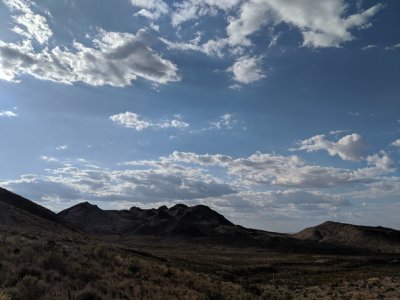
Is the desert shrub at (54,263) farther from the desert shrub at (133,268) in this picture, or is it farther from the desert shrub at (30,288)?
the desert shrub at (133,268)

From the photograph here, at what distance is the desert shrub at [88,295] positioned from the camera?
16.6 meters

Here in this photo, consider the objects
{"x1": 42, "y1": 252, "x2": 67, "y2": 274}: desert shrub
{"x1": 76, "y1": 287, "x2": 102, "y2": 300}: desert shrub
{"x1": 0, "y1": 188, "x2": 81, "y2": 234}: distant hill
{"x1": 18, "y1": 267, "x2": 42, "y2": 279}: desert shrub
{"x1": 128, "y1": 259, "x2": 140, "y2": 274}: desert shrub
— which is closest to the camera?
{"x1": 76, "y1": 287, "x2": 102, "y2": 300}: desert shrub

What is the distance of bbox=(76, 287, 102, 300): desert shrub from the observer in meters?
16.6

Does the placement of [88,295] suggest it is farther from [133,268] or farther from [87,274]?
[133,268]

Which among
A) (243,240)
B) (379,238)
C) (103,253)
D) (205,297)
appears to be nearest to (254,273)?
(103,253)

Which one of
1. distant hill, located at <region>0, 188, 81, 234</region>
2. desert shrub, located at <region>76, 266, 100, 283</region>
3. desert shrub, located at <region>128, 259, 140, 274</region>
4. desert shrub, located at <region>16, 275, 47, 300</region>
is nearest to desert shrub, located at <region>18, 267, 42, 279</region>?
desert shrub, located at <region>16, 275, 47, 300</region>

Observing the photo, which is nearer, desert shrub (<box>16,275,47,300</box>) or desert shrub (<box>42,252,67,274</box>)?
desert shrub (<box>16,275,47,300</box>)

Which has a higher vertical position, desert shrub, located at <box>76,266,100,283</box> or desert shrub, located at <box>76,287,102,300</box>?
desert shrub, located at <box>76,266,100,283</box>

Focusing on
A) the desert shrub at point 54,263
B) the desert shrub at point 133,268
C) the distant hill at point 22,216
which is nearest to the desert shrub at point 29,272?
the desert shrub at point 54,263

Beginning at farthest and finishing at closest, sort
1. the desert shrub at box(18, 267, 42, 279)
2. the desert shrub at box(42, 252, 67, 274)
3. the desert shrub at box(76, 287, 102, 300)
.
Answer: the desert shrub at box(42, 252, 67, 274)
the desert shrub at box(18, 267, 42, 279)
the desert shrub at box(76, 287, 102, 300)

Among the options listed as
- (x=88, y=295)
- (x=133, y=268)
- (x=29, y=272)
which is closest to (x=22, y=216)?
(x=133, y=268)

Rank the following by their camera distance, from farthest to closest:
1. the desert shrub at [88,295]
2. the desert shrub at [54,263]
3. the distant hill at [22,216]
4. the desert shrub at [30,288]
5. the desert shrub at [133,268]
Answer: the distant hill at [22,216] < the desert shrub at [133,268] < the desert shrub at [54,263] < the desert shrub at [88,295] < the desert shrub at [30,288]

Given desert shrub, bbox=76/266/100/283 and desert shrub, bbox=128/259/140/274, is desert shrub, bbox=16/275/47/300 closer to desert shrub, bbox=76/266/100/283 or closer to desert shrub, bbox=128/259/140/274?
desert shrub, bbox=76/266/100/283

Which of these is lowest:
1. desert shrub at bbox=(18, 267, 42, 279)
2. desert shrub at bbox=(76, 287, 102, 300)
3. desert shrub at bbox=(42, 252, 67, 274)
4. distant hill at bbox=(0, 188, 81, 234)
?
desert shrub at bbox=(76, 287, 102, 300)
